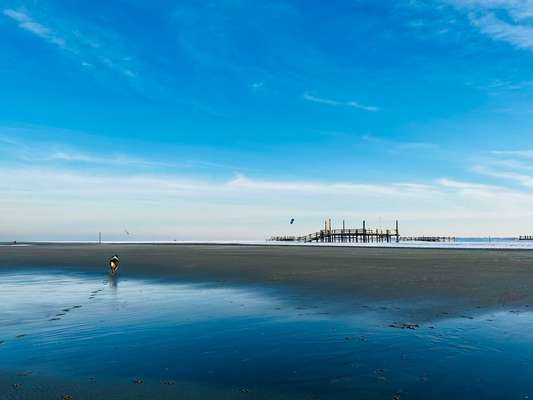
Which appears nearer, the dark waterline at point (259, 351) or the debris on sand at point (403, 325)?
the dark waterline at point (259, 351)

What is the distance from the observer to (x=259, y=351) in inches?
371

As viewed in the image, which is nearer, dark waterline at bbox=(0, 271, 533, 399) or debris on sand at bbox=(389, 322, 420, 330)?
dark waterline at bbox=(0, 271, 533, 399)

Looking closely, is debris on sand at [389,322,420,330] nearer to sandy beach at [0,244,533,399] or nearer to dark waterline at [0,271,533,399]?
sandy beach at [0,244,533,399]

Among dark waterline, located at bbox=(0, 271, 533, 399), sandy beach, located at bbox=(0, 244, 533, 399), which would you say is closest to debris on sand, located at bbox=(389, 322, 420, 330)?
sandy beach, located at bbox=(0, 244, 533, 399)

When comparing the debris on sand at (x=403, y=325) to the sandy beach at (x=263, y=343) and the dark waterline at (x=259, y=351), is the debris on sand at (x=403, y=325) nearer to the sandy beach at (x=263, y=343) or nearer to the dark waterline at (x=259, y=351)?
the sandy beach at (x=263, y=343)

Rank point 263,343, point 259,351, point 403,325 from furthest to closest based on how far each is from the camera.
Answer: point 403,325, point 263,343, point 259,351

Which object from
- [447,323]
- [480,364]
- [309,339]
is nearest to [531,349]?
[480,364]

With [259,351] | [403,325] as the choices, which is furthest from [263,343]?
[403,325]

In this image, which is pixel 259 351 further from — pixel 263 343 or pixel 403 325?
pixel 403 325

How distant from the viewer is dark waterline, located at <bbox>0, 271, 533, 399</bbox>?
7.25 meters

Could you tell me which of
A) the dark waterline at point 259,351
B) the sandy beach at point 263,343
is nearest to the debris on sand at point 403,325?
the sandy beach at point 263,343

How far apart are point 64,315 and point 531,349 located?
1297 cm

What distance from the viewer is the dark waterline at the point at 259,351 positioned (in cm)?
725

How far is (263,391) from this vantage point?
7.02 metres
